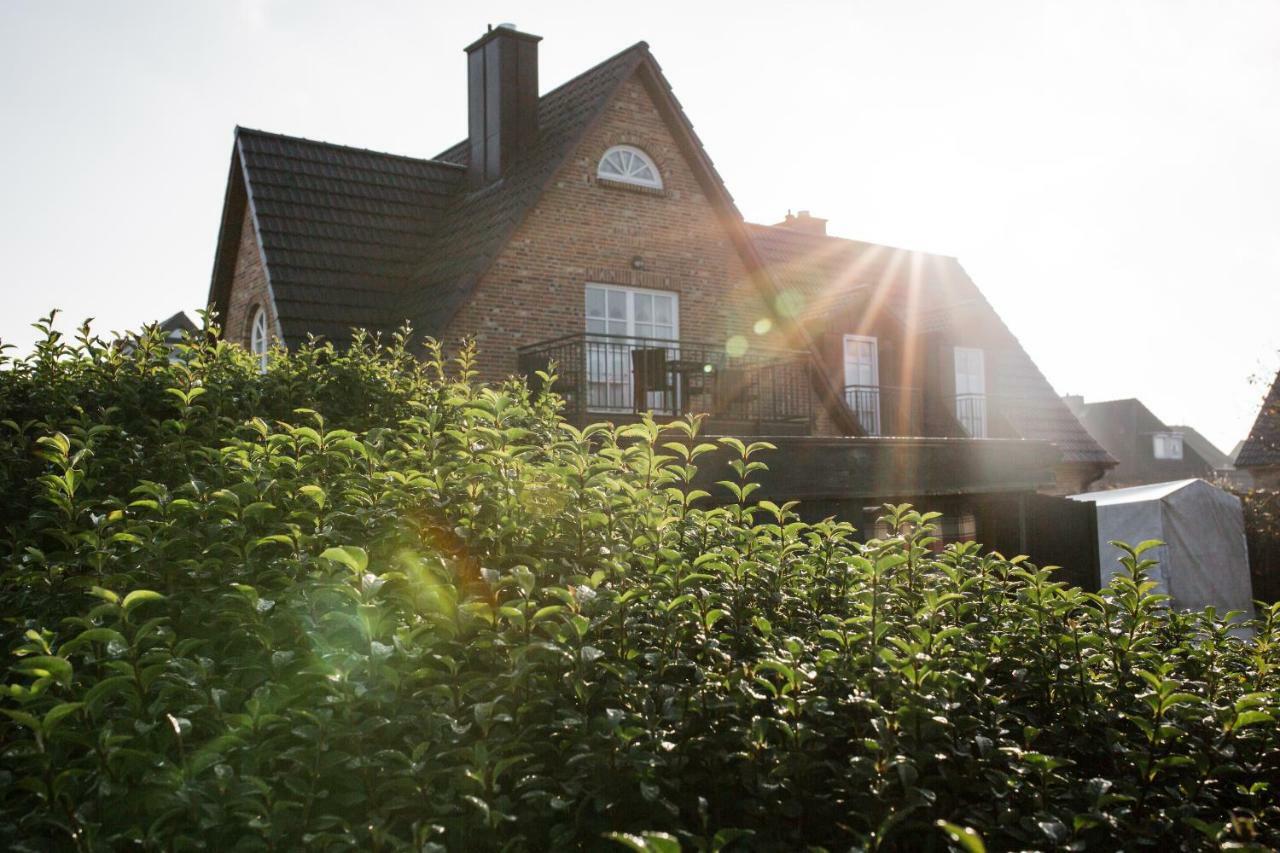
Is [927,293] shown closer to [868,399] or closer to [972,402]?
[972,402]

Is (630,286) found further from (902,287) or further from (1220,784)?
(1220,784)

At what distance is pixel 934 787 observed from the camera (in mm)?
3145

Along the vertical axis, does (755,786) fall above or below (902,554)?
below

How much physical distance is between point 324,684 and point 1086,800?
2095mm

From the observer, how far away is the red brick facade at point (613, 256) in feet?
54.6

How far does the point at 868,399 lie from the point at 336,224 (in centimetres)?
1075

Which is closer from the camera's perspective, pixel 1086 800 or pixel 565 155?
pixel 1086 800

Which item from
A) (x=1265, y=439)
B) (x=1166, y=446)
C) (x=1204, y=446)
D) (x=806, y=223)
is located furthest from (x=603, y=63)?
(x=1204, y=446)

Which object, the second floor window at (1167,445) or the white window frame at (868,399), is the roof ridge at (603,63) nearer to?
the white window frame at (868,399)

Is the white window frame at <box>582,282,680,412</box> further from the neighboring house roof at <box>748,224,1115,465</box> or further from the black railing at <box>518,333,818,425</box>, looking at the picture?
the neighboring house roof at <box>748,224,1115,465</box>

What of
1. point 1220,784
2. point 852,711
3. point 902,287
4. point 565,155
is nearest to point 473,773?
point 852,711

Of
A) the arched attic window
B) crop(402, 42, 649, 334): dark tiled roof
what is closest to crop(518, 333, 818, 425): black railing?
crop(402, 42, 649, 334): dark tiled roof

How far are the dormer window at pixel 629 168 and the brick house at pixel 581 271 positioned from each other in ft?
0.12

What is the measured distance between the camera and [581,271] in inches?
690
